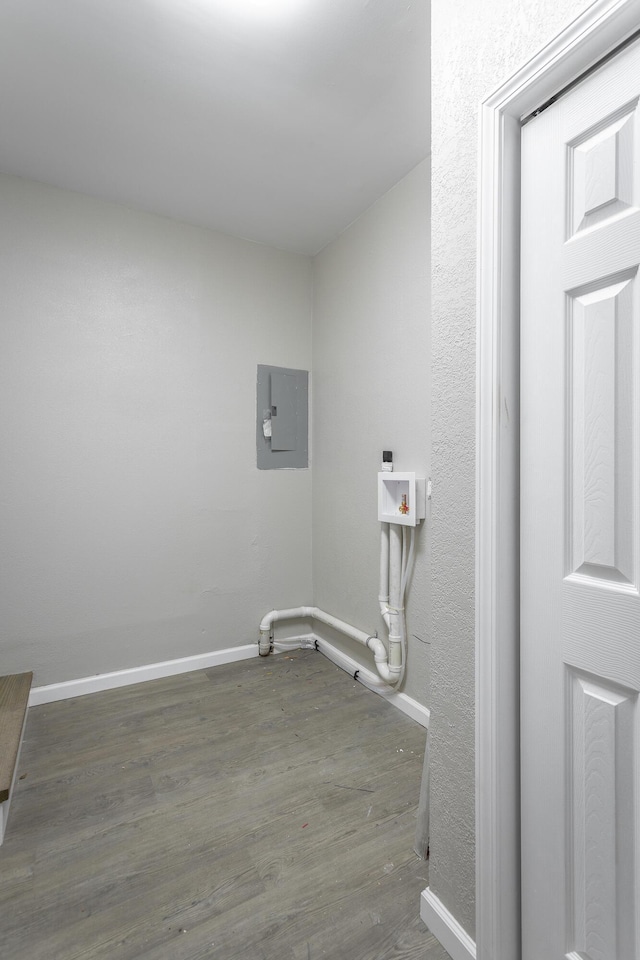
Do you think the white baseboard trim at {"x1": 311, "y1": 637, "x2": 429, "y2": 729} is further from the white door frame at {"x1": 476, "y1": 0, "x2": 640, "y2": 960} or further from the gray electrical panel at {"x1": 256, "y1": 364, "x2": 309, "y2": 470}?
the gray electrical panel at {"x1": 256, "y1": 364, "x2": 309, "y2": 470}

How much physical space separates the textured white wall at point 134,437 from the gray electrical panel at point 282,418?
0.08 m

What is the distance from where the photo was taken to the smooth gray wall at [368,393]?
7.38 ft

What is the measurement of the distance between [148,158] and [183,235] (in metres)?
0.58

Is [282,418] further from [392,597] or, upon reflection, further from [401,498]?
[392,597]

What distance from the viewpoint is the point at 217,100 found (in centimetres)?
182

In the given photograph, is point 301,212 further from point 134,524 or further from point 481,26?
point 134,524

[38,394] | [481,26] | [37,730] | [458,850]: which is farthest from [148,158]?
[458,850]

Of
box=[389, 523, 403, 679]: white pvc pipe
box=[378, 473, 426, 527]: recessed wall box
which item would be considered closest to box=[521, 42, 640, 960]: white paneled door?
box=[378, 473, 426, 527]: recessed wall box

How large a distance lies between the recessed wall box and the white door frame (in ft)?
3.79

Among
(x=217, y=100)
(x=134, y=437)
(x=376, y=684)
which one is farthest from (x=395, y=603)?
(x=217, y=100)

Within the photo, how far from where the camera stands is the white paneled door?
0.84 m

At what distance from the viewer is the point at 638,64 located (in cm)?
81

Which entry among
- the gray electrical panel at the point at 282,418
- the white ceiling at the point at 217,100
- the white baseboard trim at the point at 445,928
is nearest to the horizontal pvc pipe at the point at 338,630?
the gray electrical panel at the point at 282,418

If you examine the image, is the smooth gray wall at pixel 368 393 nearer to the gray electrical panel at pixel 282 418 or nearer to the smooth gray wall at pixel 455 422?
the gray electrical panel at pixel 282 418
